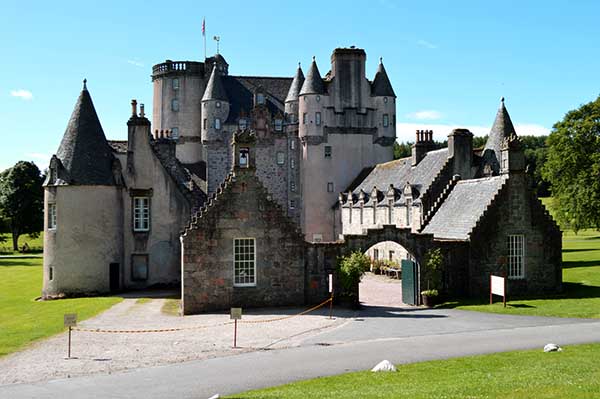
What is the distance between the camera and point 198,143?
72.6 m

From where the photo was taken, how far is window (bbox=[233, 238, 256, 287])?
30297 millimetres

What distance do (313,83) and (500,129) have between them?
2055cm

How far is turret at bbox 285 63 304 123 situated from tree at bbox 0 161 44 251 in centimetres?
3511

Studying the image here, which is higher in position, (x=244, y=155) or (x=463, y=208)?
(x=244, y=155)

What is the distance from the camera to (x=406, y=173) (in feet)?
170

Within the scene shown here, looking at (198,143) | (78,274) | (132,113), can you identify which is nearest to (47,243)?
(78,274)

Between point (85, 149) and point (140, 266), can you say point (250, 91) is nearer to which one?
point (85, 149)

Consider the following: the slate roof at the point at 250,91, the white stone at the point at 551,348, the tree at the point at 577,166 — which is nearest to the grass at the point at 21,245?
the slate roof at the point at 250,91

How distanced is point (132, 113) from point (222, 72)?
115ft

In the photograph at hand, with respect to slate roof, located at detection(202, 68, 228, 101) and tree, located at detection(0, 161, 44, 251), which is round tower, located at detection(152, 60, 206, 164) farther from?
tree, located at detection(0, 161, 44, 251)

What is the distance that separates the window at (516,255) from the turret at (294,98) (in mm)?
37802

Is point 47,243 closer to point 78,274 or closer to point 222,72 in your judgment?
point 78,274

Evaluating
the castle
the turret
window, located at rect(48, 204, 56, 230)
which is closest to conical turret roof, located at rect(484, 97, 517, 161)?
the castle

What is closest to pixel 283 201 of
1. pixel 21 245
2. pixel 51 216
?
pixel 51 216
